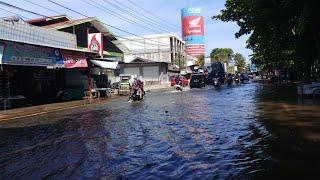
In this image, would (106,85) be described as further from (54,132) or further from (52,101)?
(54,132)

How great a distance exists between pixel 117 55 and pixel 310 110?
36.1 m

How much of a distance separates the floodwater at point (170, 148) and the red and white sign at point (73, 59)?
14129mm

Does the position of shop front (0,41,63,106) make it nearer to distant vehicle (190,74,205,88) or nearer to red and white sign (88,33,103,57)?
red and white sign (88,33,103,57)

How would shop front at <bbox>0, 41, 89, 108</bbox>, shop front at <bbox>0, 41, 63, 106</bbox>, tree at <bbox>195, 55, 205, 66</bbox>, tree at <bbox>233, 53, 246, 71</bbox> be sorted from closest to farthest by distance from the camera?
shop front at <bbox>0, 41, 63, 106</bbox> < shop front at <bbox>0, 41, 89, 108</bbox> < tree at <bbox>195, 55, 205, 66</bbox> < tree at <bbox>233, 53, 246, 71</bbox>

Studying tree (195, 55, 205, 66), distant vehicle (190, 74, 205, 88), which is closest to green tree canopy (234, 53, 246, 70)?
tree (195, 55, 205, 66)

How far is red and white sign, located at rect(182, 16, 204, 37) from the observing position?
122 m

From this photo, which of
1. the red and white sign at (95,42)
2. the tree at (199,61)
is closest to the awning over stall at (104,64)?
the red and white sign at (95,42)

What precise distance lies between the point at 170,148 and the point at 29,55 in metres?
18.5

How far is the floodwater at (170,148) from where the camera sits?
848cm

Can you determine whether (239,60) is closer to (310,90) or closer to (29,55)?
(310,90)

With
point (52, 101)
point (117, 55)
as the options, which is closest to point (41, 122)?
point (52, 101)

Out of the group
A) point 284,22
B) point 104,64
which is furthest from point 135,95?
point 284,22

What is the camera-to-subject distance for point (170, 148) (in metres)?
11.0

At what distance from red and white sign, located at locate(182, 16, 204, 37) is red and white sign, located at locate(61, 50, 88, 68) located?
3543 inches
